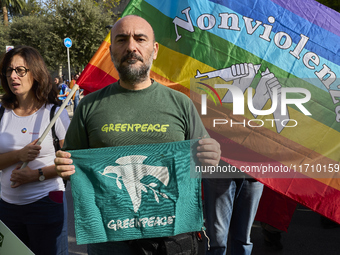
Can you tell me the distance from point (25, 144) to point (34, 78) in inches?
19.2

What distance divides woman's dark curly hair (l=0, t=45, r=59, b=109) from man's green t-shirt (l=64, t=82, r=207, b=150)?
0.68m

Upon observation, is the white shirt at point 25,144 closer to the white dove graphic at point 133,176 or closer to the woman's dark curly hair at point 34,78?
the woman's dark curly hair at point 34,78

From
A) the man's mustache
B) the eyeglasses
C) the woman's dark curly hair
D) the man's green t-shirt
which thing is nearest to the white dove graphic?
the man's green t-shirt

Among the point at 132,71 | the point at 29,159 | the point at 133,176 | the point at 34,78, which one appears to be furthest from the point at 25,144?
the point at 132,71

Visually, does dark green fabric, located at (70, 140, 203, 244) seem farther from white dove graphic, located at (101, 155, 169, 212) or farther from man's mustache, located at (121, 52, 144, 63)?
man's mustache, located at (121, 52, 144, 63)

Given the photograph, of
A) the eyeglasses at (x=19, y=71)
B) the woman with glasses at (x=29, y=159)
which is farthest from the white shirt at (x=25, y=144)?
the eyeglasses at (x=19, y=71)

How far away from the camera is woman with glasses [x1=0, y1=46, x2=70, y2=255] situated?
223 cm

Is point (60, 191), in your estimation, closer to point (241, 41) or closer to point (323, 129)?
point (241, 41)

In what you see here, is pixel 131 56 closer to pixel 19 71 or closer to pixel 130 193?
pixel 130 193

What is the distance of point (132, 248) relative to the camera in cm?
187

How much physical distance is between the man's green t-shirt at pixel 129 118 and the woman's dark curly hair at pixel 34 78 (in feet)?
2.22

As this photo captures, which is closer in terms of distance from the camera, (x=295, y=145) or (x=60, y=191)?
(x=60, y=191)

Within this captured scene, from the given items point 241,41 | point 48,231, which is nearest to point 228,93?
point 241,41

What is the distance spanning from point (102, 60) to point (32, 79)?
82 centimetres
